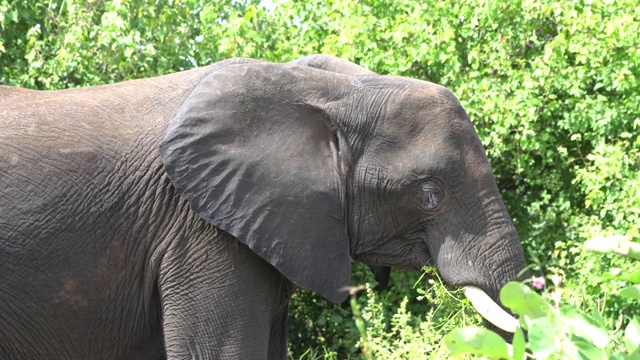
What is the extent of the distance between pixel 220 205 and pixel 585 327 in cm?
230

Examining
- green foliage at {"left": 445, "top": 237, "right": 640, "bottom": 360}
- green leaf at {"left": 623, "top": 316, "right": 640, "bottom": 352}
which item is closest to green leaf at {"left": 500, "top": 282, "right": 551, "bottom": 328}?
green foliage at {"left": 445, "top": 237, "right": 640, "bottom": 360}

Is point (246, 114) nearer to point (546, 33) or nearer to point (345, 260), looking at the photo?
point (345, 260)

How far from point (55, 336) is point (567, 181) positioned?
5.84 metres

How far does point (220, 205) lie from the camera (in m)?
4.45

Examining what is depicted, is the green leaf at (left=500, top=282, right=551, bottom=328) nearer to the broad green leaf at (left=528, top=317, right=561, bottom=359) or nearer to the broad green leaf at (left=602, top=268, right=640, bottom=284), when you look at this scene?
the broad green leaf at (left=528, top=317, right=561, bottom=359)

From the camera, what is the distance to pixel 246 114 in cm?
456

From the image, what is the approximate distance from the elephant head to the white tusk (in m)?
0.03

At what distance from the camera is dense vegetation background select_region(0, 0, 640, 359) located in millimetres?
8602

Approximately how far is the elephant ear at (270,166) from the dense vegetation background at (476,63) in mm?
3902

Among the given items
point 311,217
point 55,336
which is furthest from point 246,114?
point 55,336

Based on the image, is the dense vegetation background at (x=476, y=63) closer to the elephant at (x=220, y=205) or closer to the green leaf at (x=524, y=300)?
the elephant at (x=220, y=205)

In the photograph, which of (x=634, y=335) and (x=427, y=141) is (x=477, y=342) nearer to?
(x=634, y=335)

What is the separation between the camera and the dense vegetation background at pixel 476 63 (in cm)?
860

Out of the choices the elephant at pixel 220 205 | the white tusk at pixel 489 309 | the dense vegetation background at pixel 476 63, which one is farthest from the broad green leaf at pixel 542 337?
the dense vegetation background at pixel 476 63
